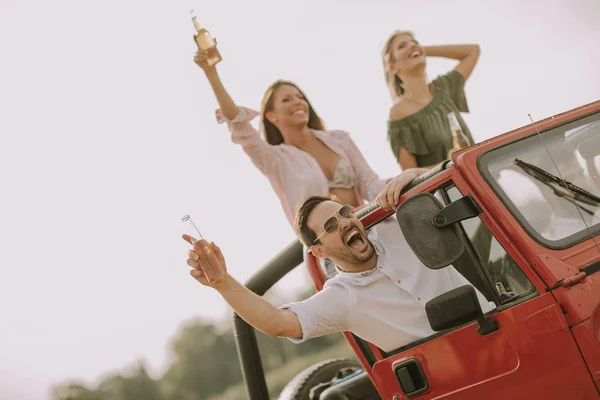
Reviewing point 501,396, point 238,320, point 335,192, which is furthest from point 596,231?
point 238,320

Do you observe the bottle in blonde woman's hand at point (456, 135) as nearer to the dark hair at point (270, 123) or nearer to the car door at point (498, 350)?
the dark hair at point (270, 123)

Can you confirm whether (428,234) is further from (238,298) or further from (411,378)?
(238,298)

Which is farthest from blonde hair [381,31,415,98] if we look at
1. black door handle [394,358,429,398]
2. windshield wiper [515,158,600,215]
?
black door handle [394,358,429,398]

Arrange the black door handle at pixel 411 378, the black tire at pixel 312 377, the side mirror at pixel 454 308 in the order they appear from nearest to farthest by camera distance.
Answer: the side mirror at pixel 454 308 < the black door handle at pixel 411 378 < the black tire at pixel 312 377

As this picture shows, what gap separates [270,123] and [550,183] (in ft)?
9.58

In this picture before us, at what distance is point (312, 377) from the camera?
490 centimetres

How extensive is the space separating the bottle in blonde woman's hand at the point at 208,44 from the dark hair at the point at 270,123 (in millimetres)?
523

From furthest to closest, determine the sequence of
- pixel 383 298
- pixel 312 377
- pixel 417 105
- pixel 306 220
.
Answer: pixel 417 105, pixel 312 377, pixel 306 220, pixel 383 298

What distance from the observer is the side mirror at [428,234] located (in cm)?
271

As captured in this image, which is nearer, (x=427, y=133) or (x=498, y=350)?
(x=498, y=350)

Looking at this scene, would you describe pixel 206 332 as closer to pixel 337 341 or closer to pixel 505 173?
pixel 337 341

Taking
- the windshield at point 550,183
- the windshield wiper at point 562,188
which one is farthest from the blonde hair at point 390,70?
the windshield wiper at point 562,188

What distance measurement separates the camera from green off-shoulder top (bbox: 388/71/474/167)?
17.3 ft

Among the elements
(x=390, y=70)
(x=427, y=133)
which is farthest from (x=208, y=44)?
(x=427, y=133)
